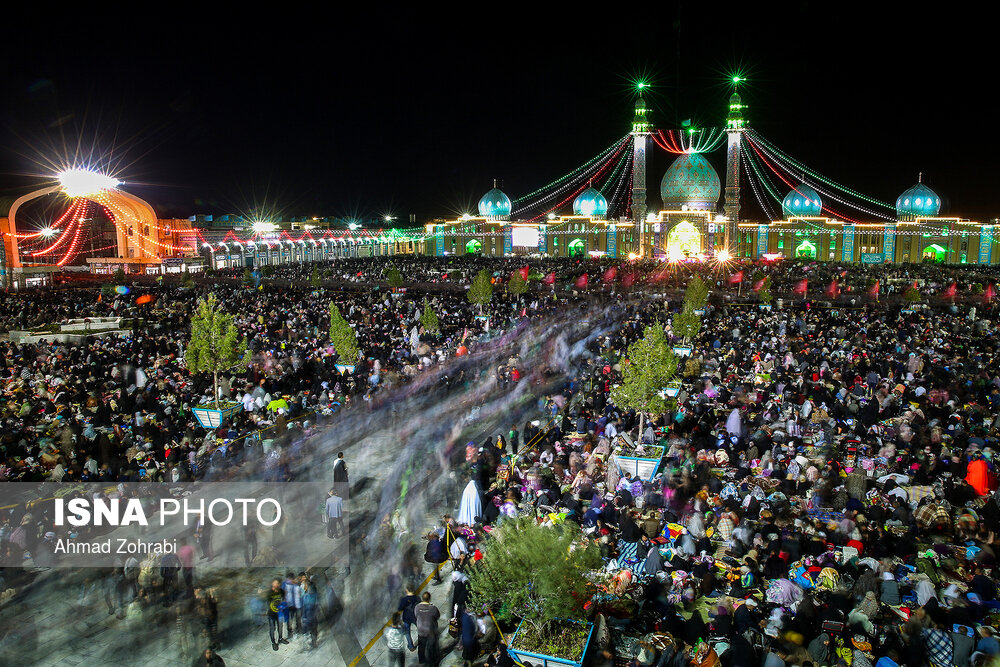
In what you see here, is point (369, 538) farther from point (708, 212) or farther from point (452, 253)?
point (452, 253)

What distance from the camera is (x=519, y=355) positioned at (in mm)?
18328

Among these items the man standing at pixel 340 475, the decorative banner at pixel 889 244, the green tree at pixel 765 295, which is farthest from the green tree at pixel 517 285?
the decorative banner at pixel 889 244

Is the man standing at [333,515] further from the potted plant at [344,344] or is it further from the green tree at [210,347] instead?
the potted plant at [344,344]

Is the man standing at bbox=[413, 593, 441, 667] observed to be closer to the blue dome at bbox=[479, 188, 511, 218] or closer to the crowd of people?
the crowd of people

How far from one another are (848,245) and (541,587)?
6182 centimetres

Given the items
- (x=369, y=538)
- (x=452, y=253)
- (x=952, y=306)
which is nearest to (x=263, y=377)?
(x=369, y=538)

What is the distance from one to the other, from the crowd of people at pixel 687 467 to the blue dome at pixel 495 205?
50.3 m

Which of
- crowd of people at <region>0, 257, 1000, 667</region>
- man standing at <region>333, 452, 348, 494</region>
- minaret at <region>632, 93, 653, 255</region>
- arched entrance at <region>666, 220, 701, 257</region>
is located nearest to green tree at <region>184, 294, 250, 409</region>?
crowd of people at <region>0, 257, 1000, 667</region>

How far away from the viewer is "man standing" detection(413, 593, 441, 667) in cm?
588

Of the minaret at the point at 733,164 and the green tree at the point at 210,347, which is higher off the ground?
the minaret at the point at 733,164

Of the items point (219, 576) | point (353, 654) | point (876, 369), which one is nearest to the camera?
point (353, 654)

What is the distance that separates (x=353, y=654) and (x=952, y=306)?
26732 millimetres

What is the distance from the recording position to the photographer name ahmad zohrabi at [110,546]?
759 cm

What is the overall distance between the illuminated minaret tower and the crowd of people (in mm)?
37961
